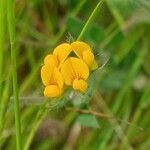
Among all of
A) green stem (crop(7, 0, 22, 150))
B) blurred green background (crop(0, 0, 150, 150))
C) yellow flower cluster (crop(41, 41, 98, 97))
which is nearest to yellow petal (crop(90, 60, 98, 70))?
yellow flower cluster (crop(41, 41, 98, 97))

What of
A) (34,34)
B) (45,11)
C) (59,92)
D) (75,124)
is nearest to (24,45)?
(34,34)

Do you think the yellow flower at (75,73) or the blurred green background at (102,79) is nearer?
the yellow flower at (75,73)

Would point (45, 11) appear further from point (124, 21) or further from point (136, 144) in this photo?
point (136, 144)

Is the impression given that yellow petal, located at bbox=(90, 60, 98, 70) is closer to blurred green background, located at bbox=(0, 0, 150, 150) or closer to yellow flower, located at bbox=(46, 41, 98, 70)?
yellow flower, located at bbox=(46, 41, 98, 70)

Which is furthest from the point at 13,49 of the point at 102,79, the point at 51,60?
the point at 102,79

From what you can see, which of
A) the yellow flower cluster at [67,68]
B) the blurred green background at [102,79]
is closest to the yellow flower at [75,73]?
the yellow flower cluster at [67,68]

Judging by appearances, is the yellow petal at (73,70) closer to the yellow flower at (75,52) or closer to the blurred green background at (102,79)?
the yellow flower at (75,52)
